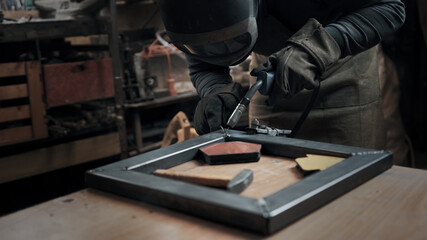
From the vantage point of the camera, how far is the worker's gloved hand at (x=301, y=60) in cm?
134

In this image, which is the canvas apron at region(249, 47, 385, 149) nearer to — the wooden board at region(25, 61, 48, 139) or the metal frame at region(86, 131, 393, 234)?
the metal frame at region(86, 131, 393, 234)

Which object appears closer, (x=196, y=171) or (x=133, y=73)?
(x=196, y=171)

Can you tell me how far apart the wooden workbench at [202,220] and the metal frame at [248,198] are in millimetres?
17

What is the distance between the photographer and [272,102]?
1.41 metres

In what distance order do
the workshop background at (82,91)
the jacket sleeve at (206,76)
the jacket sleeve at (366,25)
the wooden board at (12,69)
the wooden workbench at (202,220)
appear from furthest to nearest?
1. the workshop background at (82,91)
2. the wooden board at (12,69)
3. the jacket sleeve at (206,76)
4. the jacket sleeve at (366,25)
5. the wooden workbench at (202,220)

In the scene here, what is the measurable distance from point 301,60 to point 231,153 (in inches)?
14.7

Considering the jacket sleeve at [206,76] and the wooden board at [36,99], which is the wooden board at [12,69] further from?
the jacket sleeve at [206,76]

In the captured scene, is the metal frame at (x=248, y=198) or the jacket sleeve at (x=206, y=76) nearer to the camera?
the metal frame at (x=248, y=198)

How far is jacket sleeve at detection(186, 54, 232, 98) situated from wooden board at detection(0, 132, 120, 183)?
1.27 m

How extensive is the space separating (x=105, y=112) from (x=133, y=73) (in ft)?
1.09

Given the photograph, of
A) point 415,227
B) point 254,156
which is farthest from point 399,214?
point 254,156

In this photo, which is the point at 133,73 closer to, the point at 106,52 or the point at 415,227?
the point at 106,52

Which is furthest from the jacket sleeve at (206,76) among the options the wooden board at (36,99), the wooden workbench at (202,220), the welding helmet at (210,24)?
the wooden board at (36,99)

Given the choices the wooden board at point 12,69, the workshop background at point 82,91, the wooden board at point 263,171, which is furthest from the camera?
the workshop background at point 82,91
